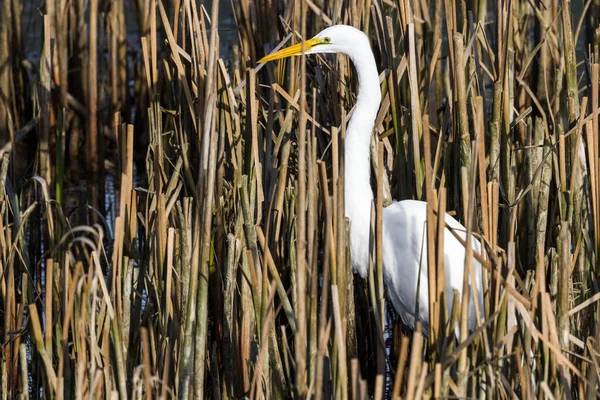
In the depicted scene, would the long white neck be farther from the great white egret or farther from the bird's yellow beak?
the bird's yellow beak

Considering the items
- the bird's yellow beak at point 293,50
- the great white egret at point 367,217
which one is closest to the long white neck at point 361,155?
the great white egret at point 367,217

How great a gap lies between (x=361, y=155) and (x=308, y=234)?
0.77 metres

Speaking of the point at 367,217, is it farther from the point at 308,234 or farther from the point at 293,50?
the point at 308,234

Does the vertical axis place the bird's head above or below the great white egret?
above

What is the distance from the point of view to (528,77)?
3.72 meters

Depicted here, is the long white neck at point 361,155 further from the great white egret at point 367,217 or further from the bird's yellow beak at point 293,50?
the bird's yellow beak at point 293,50

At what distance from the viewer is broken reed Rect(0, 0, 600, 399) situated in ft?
5.91

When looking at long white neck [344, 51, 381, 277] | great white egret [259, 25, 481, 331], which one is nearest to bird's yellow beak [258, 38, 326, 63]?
great white egret [259, 25, 481, 331]

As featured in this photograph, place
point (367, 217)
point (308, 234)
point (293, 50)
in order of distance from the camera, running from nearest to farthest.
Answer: point (308, 234)
point (293, 50)
point (367, 217)

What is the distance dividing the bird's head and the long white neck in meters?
0.04

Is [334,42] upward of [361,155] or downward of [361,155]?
upward

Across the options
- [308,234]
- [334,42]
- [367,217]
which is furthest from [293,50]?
[308,234]

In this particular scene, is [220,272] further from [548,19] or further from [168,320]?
[548,19]

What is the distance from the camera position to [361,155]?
251cm
